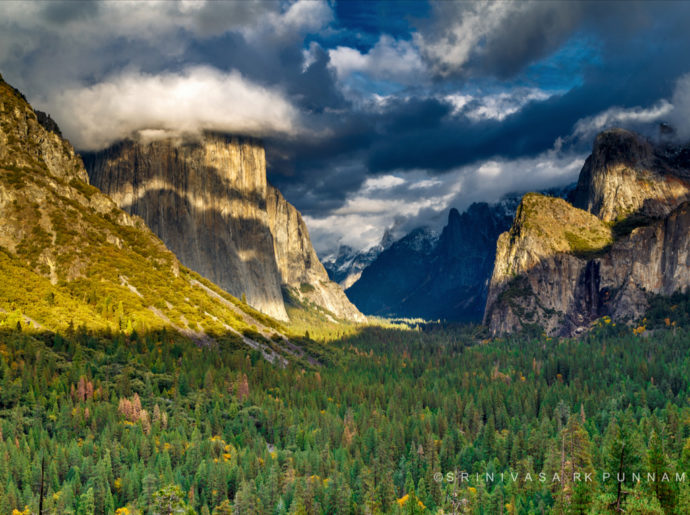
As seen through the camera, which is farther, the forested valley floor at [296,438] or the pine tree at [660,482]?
the forested valley floor at [296,438]

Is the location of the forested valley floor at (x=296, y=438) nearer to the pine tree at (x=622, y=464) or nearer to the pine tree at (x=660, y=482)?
the pine tree at (x=660, y=482)

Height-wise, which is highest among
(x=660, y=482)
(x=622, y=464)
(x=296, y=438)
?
(x=622, y=464)

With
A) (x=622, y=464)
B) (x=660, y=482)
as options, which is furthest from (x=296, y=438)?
(x=660, y=482)

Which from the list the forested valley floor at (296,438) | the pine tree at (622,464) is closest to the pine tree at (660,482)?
the forested valley floor at (296,438)

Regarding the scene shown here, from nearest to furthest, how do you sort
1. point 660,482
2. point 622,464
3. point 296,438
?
point 622,464 → point 660,482 → point 296,438

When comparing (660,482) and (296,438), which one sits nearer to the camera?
(660,482)

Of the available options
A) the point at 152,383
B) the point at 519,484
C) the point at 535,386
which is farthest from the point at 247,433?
the point at 535,386

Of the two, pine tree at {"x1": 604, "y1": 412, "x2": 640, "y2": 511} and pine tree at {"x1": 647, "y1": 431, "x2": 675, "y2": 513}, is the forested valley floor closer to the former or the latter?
pine tree at {"x1": 647, "y1": 431, "x2": 675, "y2": 513}

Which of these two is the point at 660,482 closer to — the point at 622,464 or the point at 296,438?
the point at 622,464

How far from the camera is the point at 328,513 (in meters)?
101

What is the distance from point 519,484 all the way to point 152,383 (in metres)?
94.1

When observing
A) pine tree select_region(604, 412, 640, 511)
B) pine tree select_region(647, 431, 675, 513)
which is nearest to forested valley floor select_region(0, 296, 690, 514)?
pine tree select_region(647, 431, 675, 513)

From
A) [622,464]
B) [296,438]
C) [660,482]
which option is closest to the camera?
[622,464]

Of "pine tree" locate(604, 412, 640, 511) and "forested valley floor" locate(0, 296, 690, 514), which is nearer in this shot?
"pine tree" locate(604, 412, 640, 511)
